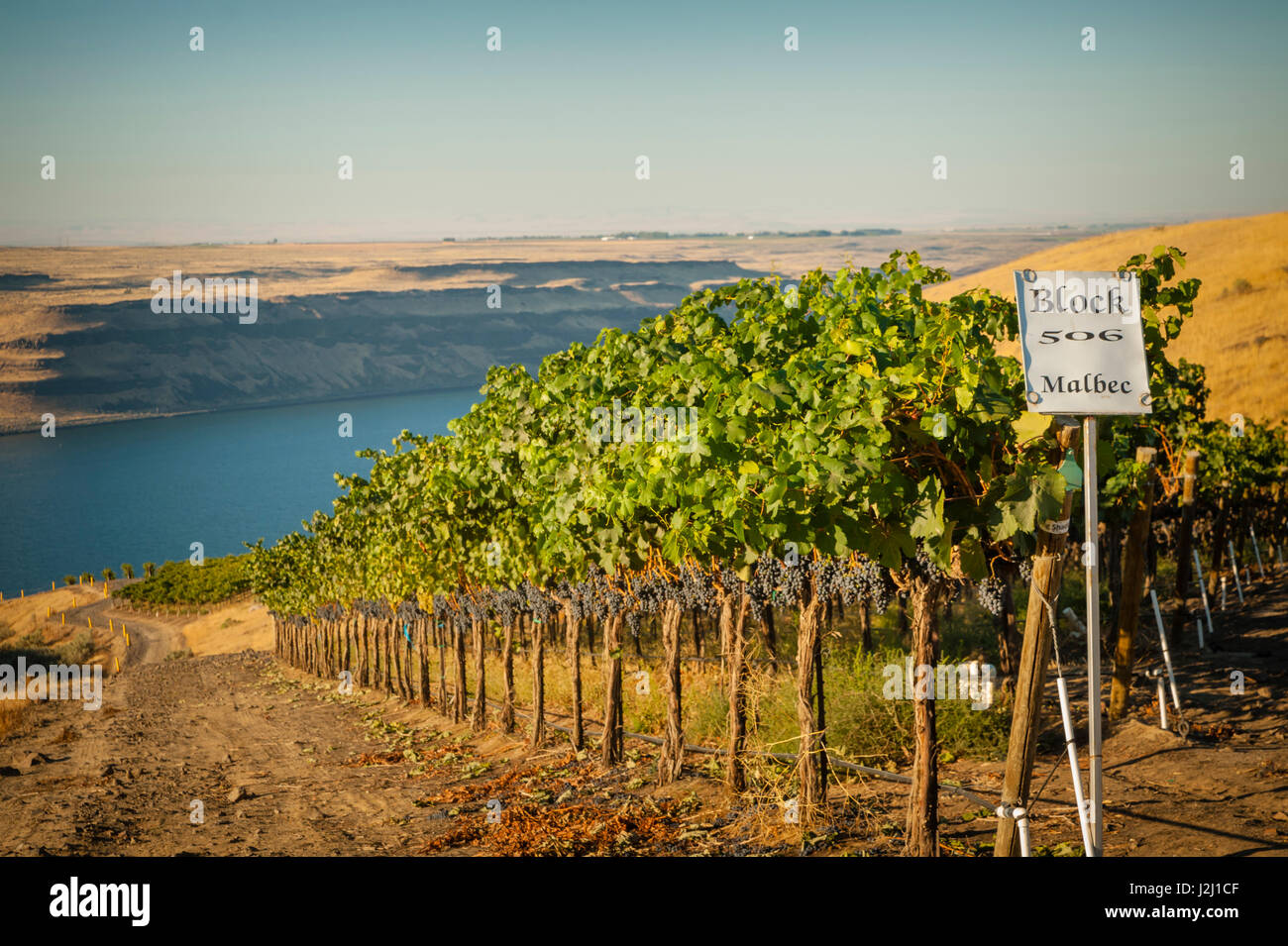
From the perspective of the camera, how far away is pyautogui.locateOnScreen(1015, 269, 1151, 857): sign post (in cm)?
487

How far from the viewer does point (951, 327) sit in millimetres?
5645

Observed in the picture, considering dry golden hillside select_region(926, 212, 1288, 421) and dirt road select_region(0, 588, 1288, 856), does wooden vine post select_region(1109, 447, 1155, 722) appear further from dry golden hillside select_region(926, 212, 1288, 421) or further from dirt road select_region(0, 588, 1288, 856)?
dry golden hillside select_region(926, 212, 1288, 421)

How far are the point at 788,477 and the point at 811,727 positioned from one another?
10.6 ft

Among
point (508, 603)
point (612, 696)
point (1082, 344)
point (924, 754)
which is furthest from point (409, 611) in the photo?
point (1082, 344)

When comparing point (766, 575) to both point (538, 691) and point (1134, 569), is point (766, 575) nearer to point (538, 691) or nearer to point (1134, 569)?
point (1134, 569)

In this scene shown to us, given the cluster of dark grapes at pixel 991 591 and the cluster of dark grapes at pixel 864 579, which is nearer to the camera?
the cluster of dark grapes at pixel 991 591

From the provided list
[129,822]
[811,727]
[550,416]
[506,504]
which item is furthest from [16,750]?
[811,727]

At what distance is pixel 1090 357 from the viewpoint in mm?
4922

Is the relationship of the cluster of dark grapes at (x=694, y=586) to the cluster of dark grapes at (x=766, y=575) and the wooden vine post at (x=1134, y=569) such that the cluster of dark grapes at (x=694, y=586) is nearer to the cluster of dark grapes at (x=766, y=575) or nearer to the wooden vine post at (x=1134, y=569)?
the cluster of dark grapes at (x=766, y=575)

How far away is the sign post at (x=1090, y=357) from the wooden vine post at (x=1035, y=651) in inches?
16.2

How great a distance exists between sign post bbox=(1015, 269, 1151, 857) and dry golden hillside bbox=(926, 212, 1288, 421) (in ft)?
121

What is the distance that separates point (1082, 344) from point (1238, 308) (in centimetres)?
6869

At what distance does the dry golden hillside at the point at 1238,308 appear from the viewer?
162 ft

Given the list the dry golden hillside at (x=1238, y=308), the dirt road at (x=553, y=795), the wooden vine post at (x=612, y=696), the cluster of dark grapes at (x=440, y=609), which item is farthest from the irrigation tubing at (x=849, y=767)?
the dry golden hillside at (x=1238, y=308)
